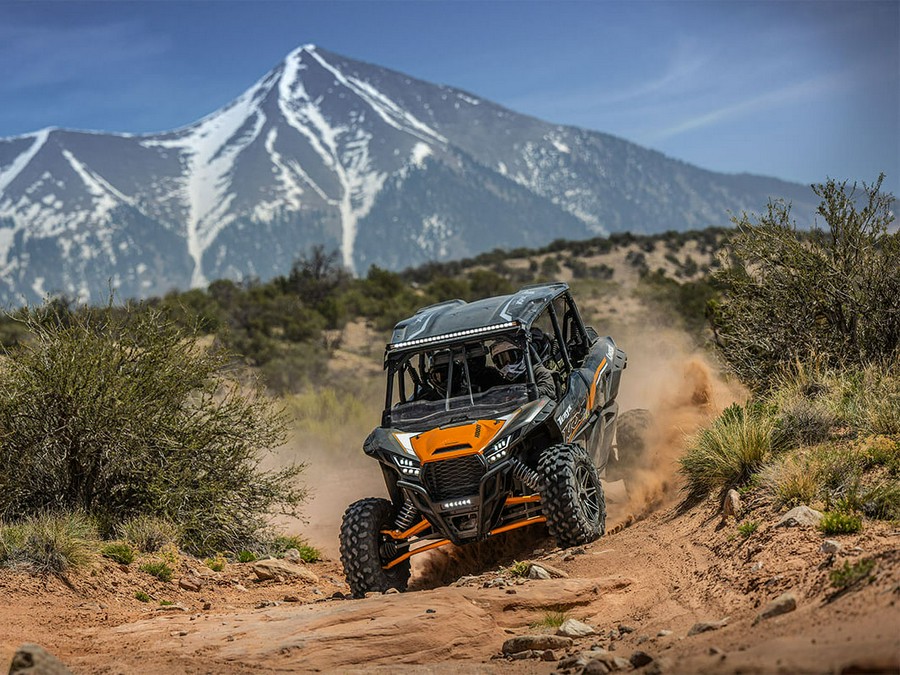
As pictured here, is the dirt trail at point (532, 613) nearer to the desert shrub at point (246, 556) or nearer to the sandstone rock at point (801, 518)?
the sandstone rock at point (801, 518)

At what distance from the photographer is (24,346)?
40.2 ft

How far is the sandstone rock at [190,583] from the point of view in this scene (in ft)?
35.3

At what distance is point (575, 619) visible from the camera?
748 cm

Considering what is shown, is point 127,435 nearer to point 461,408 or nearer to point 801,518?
point 461,408

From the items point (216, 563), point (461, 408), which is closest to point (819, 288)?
point (461, 408)

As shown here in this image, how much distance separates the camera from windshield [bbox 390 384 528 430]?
9773 millimetres

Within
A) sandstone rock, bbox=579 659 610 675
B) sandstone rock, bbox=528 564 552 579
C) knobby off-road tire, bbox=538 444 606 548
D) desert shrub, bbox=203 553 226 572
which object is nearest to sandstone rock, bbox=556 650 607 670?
sandstone rock, bbox=579 659 610 675

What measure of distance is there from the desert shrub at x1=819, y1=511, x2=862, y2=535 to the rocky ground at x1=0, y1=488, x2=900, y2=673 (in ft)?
0.27

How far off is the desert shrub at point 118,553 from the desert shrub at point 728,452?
5942 mm

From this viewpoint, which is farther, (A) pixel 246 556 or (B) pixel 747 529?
(A) pixel 246 556

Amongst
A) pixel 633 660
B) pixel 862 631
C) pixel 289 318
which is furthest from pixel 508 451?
pixel 289 318

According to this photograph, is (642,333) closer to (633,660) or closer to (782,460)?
(782,460)

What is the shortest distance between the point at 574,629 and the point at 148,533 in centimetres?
619

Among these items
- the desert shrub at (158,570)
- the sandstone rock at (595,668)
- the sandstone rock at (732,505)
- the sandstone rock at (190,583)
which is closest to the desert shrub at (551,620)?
the sandstone rock at (595,668)
